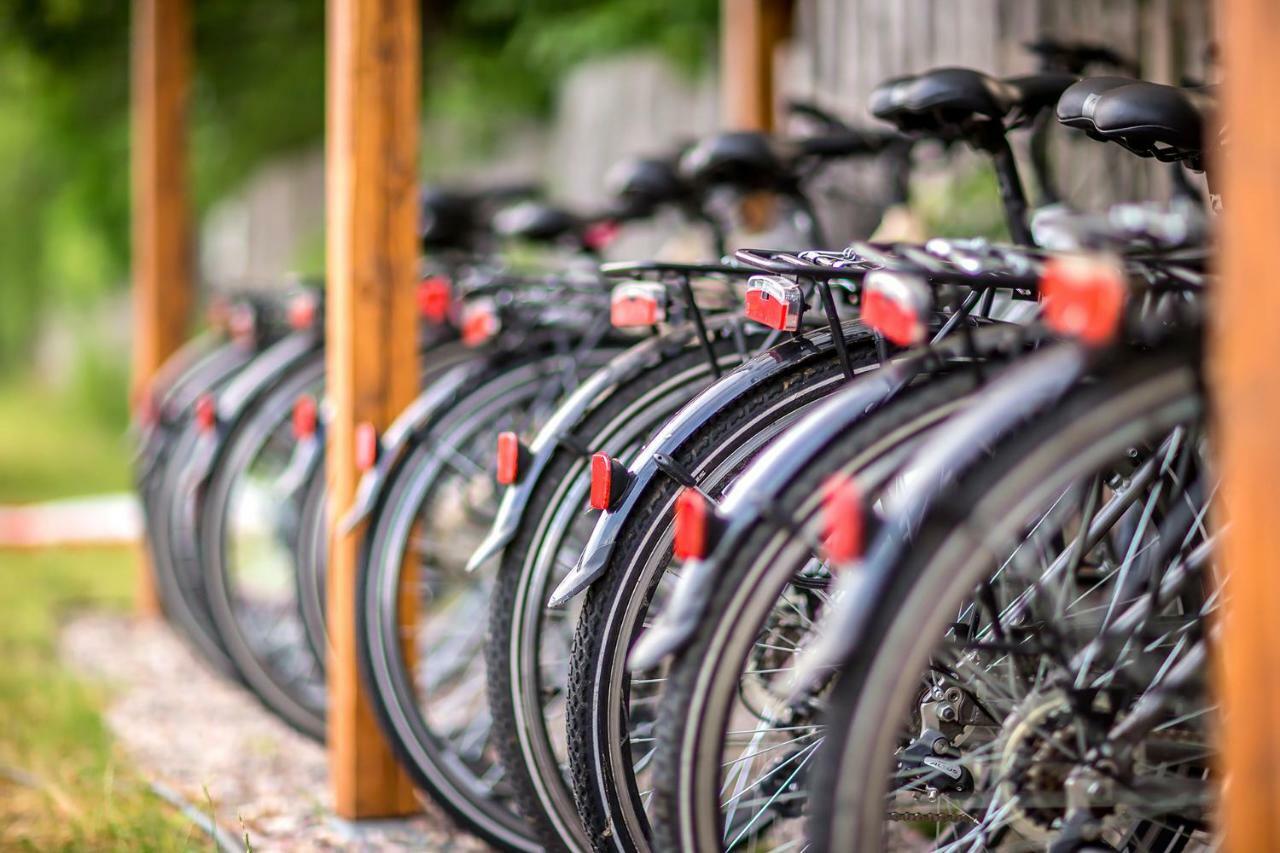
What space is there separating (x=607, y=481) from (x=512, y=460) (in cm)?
37

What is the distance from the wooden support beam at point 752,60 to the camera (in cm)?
433

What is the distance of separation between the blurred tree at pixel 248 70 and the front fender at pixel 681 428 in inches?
162

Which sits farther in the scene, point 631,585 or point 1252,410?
point 631,585

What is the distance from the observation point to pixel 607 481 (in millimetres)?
1882

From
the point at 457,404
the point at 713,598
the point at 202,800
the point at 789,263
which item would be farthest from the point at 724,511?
the point at 202,800

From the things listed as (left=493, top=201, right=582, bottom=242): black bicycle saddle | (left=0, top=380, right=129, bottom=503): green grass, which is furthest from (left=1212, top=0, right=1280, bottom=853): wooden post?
(left=0, top=380, right=129, bottom=503): green grass

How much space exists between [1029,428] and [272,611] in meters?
3.94

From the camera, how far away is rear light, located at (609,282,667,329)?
2152 mm

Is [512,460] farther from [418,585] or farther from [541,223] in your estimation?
[541,223]

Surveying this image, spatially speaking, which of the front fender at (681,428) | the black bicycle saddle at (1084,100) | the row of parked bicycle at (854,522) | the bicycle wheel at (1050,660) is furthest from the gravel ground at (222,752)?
the black bicycle saddle at (1084,100)

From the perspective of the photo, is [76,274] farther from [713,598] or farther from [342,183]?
[713,598]

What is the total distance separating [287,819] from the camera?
8.95 feet

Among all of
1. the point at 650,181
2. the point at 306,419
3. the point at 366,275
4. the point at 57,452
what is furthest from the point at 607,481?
the point at 57,452

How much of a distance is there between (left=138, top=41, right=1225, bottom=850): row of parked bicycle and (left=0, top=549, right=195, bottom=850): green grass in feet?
1.70
